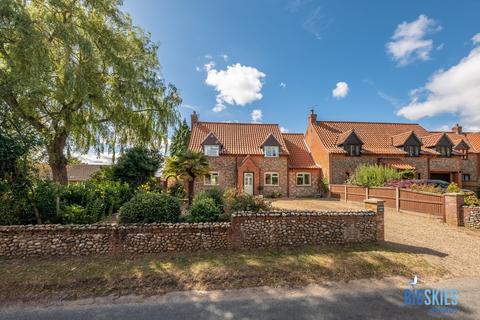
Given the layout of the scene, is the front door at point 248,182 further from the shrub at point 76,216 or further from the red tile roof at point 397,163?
the shrub at point 76,216

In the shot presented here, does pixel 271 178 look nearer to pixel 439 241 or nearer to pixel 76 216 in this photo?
pixel 439 241

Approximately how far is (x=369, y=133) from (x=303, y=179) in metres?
10.7

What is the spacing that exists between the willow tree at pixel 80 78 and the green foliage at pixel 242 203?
320 inches

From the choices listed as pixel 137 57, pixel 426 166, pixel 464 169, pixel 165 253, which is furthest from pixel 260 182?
pixel 464 169

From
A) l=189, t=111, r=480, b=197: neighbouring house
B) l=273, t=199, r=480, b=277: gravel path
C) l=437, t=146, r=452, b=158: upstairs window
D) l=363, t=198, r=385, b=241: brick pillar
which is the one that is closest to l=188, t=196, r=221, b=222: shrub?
l=363, t=198, r=385, b=241: brick pillar

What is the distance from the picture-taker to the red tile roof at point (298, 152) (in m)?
25.0

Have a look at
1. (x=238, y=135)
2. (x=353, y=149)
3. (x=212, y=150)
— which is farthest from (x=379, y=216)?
(x=238, y=135)

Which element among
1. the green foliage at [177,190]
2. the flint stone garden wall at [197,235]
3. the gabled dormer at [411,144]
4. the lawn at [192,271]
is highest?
the gabled dormer at [411,144]

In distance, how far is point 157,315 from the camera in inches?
174

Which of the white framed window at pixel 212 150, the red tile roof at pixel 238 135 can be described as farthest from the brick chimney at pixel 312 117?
the white framed window at pixel 212 150

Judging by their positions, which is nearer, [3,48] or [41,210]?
[41,210]

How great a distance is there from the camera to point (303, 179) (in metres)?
24.6

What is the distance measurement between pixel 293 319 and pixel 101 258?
578 centimetres

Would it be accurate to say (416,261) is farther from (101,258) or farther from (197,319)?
(101,258)
